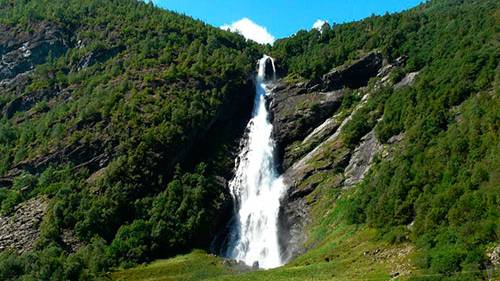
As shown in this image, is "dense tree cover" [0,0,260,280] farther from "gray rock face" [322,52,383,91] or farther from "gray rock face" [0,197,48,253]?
"gray rock face" [322,52,383,91]

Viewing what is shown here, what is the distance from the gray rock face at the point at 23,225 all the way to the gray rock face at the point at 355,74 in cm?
5441

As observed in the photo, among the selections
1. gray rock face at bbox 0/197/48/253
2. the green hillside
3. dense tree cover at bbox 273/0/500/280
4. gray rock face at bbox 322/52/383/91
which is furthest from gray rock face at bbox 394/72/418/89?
gray rock face at bbox 0/197/48/253

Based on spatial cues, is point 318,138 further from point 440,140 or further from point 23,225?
point 23,225

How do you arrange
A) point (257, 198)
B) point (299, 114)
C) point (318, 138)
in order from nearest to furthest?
point (257, 198) → point (318, 138) → point (299, 114)

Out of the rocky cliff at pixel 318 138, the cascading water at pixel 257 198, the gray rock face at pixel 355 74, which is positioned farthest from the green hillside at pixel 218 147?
the cascading water at pixel 257 198

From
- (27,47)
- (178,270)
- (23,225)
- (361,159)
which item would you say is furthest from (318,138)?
(27,47)

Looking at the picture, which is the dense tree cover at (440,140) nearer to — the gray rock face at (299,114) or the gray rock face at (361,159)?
the gray rock face at (361,159)

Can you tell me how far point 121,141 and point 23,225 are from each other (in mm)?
21702

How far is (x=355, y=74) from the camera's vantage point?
103438mm

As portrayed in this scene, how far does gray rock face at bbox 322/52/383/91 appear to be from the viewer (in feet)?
336

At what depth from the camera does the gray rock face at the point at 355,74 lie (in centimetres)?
10256

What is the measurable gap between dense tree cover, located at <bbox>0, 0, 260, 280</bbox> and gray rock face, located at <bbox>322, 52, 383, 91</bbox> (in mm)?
19634

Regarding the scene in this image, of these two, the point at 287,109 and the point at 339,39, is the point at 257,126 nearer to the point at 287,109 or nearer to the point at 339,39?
the point at 287,109

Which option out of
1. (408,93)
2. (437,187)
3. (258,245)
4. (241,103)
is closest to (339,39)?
(241,103)
